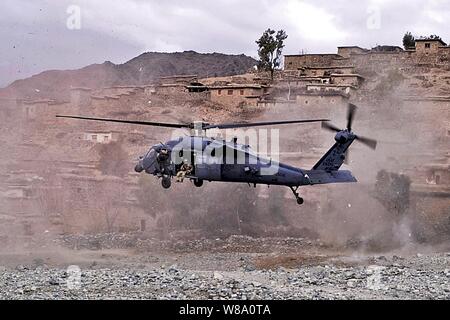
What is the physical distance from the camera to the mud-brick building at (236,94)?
35.3m

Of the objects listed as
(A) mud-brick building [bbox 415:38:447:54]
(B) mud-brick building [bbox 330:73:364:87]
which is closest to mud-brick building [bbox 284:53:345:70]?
(A) mud-brick building [bbox 415:38:447:54]

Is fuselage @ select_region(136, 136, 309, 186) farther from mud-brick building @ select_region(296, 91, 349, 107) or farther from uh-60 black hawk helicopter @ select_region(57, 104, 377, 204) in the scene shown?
mud-brick building @ select_region(296, 91, 349, 107)

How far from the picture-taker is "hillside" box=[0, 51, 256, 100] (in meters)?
46.4

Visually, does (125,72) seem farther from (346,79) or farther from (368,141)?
(368,141)

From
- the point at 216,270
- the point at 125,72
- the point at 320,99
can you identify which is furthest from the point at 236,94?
the point at 125,72

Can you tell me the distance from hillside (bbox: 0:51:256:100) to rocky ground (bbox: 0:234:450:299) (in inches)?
708

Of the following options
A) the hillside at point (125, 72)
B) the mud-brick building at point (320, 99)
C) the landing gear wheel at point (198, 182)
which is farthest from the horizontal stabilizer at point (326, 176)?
the hillside at point (125, 72)

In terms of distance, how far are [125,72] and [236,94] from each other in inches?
794

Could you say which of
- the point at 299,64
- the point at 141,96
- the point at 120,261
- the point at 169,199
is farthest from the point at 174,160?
the point at 299,64

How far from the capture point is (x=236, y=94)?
35844mm

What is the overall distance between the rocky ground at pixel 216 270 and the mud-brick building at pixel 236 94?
30.7 ft

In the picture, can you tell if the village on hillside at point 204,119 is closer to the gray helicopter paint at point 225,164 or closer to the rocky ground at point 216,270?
the rocky ground at point 216,270
